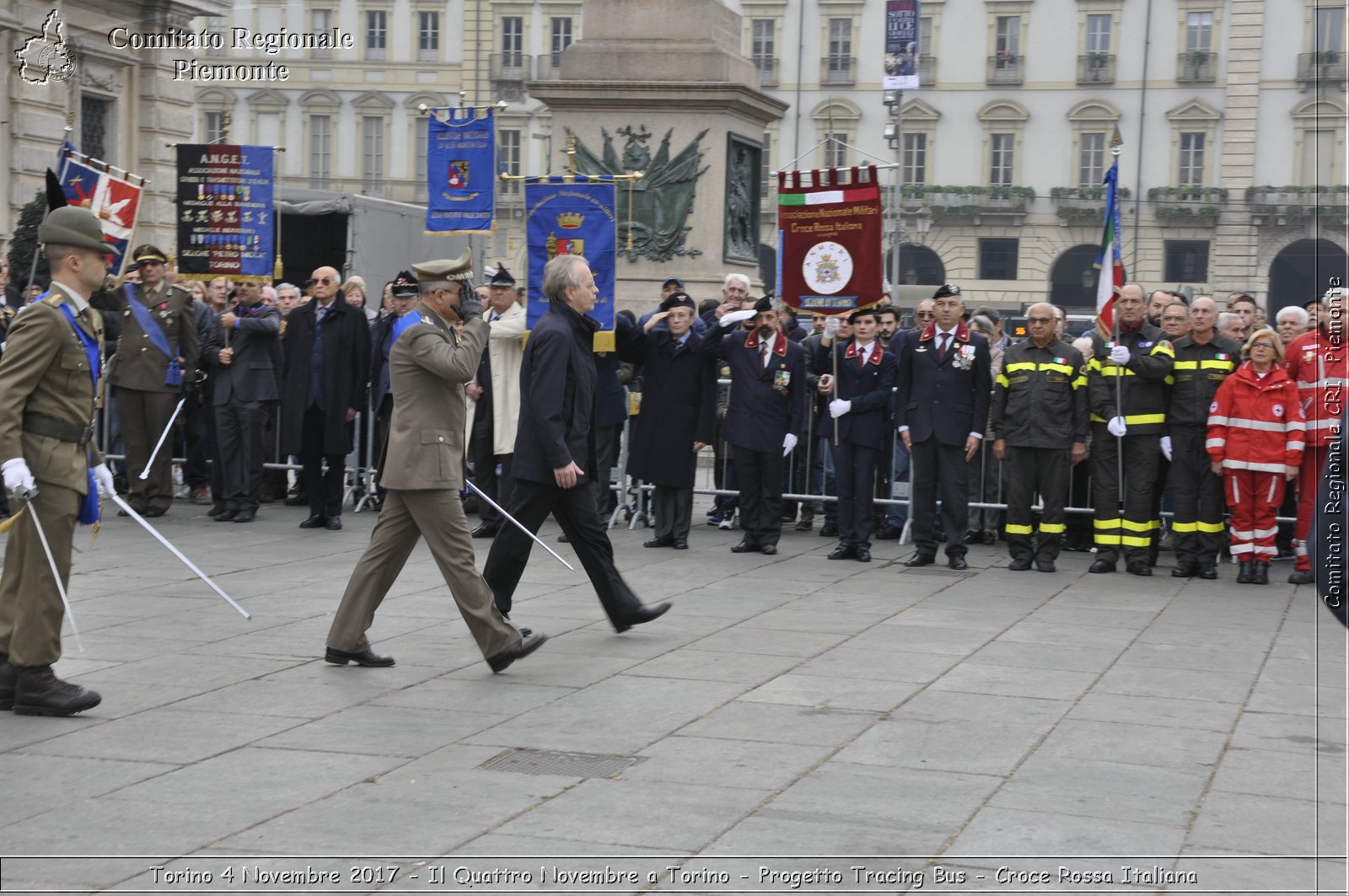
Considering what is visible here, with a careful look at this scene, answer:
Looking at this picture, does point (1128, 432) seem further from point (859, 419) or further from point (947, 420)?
point (859, 419)

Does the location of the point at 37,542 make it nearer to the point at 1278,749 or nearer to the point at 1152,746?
the point at 1152,746

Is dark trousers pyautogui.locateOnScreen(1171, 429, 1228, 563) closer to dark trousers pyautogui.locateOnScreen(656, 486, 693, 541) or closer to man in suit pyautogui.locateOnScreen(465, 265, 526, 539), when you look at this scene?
dark trousers pyautogui.locateOnScreen(656, 486, 693, 541)

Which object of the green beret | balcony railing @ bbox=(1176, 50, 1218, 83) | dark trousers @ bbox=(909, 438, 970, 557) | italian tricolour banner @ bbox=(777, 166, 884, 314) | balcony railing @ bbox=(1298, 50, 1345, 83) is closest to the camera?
balcony railing @ bbox=(1298, 50, 1345, 83)

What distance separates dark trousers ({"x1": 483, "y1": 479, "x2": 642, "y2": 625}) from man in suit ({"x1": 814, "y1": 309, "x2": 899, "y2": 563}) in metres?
3.82

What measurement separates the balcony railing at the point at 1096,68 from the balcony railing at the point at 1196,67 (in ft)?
8.67

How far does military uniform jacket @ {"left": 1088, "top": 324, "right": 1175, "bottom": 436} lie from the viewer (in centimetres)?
1216

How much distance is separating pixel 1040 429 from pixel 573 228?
4.02 metres

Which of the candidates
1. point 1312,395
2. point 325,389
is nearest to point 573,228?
point 325,389

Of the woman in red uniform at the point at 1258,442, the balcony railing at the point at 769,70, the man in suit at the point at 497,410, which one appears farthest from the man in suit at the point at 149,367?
the balcony railing at the point at 769,70

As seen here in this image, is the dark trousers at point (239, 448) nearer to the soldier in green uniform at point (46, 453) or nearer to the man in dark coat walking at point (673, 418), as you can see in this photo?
the man in dark coat walking at point (673, 418)

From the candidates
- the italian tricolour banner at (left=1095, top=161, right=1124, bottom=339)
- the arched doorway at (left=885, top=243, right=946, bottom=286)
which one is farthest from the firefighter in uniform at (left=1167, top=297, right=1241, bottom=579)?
the arched doorway at (left=885, top=243, right=946, bottom=286)

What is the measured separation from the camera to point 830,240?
43.2ft

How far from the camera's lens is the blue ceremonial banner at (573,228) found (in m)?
13.3

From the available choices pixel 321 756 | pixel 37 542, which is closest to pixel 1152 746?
pixel 321 756
